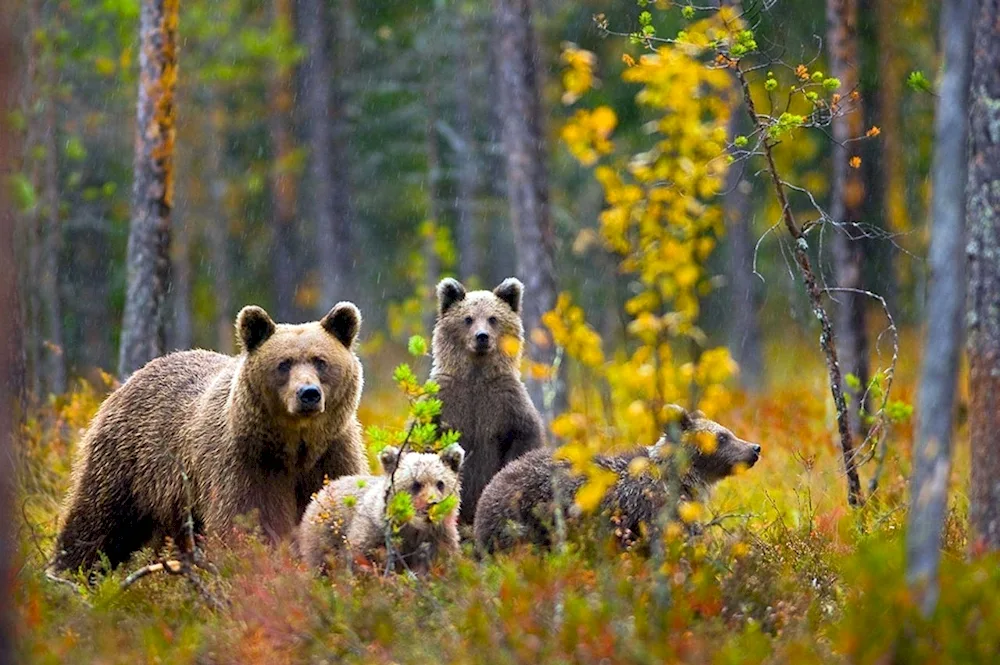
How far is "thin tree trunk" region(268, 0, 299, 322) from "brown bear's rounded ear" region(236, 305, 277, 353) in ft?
49.8

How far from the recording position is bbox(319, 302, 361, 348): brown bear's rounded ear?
829cm

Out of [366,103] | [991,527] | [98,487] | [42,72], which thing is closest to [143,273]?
[98,487]

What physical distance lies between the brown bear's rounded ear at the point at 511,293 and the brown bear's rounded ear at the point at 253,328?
191 centimetres

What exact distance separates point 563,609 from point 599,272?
22968 mm

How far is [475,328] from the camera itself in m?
9.23

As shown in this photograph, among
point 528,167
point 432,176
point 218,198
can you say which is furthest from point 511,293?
point 218,198

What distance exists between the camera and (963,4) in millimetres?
5039

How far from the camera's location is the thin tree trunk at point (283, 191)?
23.5m

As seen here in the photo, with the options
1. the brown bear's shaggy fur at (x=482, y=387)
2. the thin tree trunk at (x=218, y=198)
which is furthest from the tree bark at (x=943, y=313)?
the thin tree trunk at (x=218, y=198)

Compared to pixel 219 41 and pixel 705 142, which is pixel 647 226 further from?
pixel 219 41

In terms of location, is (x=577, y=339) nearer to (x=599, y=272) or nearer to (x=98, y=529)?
(x=98, y=529)

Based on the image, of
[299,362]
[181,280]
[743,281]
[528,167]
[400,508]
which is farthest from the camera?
[181,280]

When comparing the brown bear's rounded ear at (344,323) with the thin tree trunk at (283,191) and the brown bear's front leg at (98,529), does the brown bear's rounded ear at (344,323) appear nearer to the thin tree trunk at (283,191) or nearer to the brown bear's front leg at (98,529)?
the brown bear's front leg at (98,529)

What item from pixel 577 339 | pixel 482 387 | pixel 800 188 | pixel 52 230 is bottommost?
pixel 482 387
